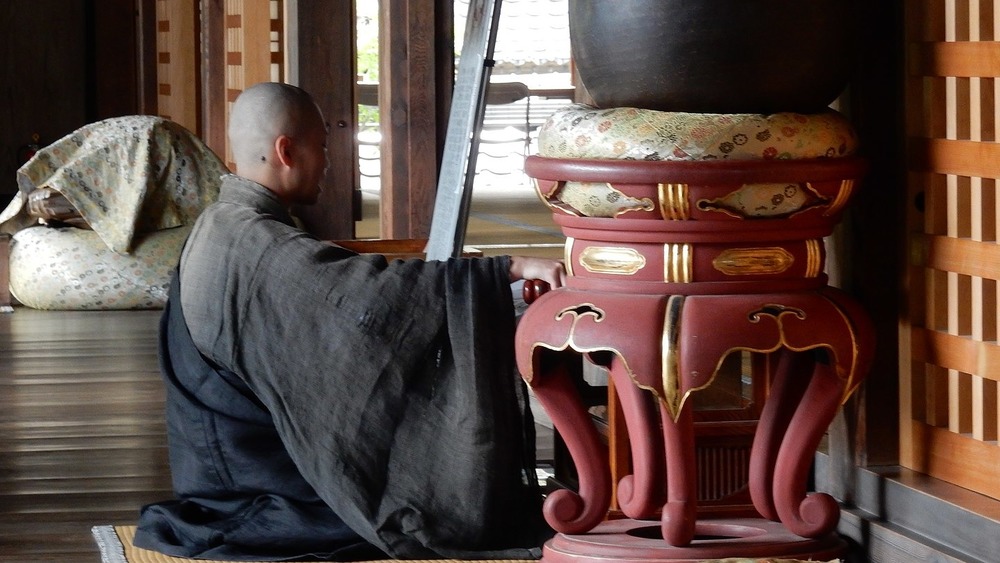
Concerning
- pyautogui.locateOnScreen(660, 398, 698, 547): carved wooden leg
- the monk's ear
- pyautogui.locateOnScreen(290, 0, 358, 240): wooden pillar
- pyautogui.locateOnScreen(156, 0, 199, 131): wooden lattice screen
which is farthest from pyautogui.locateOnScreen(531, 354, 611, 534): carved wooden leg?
pyautogui.locateOnScreen(156, 0, 199, 131): wooden lattice screen

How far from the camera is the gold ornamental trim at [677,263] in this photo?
6.68ft

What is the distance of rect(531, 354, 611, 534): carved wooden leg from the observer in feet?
7.26

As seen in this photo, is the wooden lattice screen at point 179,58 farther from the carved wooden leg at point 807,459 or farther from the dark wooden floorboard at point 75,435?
the carved wooden leg at point 807,459

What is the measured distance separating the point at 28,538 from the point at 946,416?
1677 mm

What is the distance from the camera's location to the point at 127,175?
248 inches

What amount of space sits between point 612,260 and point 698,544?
17.2 inches

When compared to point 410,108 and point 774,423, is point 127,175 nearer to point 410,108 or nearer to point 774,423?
point 410,108

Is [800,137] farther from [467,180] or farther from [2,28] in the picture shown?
[2,28]

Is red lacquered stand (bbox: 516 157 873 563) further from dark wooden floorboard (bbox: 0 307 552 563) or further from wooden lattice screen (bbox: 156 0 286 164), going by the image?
wooden lattice screen (bbox: 156 0 286 164)

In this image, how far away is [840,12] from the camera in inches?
80.2

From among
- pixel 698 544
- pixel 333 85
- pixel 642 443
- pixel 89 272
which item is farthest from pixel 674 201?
pixel 89 272

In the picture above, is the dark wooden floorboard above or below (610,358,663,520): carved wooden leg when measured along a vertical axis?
below

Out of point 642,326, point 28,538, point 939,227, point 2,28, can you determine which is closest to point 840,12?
point 939,227

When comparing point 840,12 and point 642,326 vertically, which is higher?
point 840,12
